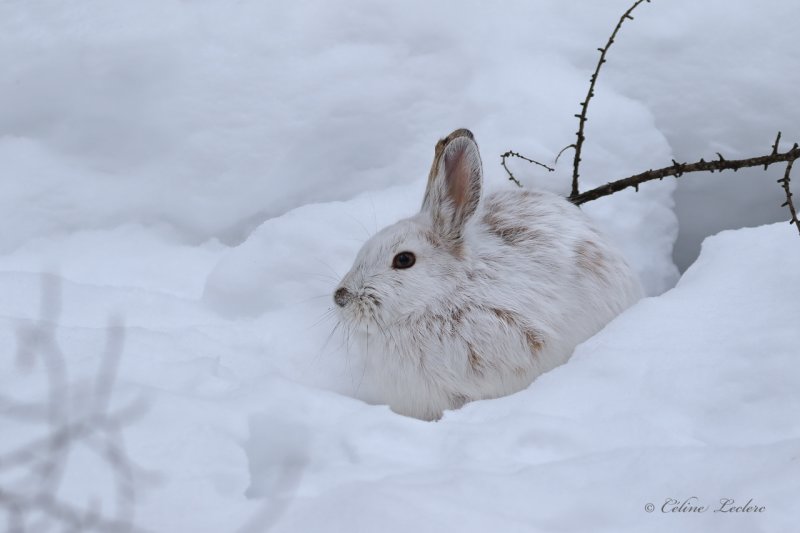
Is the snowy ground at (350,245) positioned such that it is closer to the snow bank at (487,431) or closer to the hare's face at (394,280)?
the snow bank at (487,431)

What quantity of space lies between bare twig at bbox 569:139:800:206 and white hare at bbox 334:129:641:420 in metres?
0.45

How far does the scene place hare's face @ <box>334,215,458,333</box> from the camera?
12.5 ft

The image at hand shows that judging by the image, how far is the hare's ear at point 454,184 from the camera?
3.88 meters

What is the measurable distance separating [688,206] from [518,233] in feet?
5.96

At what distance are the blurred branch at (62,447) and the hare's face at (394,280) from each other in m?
1.04

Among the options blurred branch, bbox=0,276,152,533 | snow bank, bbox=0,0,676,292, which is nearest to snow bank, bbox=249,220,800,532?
blurred branch, bbox=0,276,152,533

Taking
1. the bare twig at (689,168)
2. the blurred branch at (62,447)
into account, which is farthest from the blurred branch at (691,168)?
the blurred branch at (62,447)

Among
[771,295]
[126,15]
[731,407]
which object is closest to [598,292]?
[771,295]

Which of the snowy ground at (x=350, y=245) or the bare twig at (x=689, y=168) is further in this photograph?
the bare twig at (x=689, y=168)

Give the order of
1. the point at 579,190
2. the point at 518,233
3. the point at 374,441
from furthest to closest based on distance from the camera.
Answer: the point at 579,190 → the point at 518,233 → the point at 374,441

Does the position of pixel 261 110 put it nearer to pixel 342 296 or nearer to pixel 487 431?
pixel 342 296

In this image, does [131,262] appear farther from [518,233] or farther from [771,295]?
[771,295]

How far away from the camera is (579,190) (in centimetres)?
498

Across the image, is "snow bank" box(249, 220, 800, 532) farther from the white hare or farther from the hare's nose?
the hare's nose
